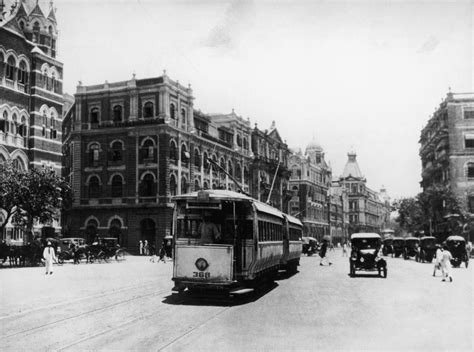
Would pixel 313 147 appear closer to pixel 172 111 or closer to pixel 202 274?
pixel 172 111

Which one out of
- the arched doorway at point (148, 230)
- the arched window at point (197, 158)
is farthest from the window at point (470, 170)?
the arched doorway at point (148, 230)

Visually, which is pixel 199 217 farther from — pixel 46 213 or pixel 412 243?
pixel 412 243

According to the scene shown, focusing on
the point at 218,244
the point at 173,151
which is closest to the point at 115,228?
the point at 173,151

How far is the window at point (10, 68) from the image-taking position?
123 feet

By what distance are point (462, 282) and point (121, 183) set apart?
35.1 meters

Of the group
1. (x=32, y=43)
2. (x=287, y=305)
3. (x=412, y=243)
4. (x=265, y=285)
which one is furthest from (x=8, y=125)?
(x=412, y=243)

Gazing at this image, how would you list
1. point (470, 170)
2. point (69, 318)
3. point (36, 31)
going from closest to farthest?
point (69, 318), point (36, 31), point (470, 170)

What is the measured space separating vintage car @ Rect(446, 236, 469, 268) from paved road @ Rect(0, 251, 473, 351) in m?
15.1

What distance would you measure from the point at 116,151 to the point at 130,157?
171 cm

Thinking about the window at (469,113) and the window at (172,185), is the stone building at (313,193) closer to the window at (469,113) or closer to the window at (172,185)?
the window at (469,113)

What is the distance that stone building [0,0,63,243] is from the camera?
122 feet

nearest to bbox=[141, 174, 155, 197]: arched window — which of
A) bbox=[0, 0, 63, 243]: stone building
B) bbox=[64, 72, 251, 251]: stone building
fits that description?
bbox=[64, 72, 251, 251]: stone building

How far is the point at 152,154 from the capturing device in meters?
49.7

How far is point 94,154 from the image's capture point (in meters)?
51.5
